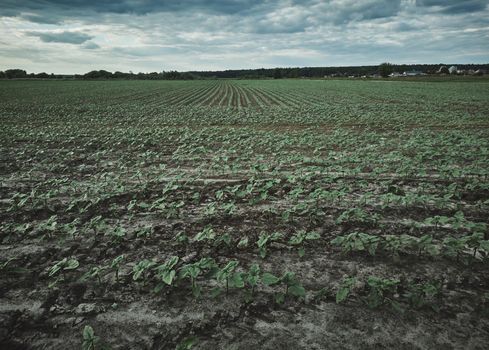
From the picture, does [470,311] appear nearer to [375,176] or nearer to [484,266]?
[484,266]

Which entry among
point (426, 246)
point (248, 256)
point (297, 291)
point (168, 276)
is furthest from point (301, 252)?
point (168, 276)

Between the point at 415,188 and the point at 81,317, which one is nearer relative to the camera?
the point at 81,317

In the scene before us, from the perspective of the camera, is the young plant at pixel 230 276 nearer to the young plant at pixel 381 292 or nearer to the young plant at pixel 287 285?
the young plant at pixel 287 285

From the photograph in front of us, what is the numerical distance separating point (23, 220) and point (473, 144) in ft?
40.9

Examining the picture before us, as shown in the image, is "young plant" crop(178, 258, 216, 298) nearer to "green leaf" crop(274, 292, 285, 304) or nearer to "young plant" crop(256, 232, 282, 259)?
"young plant" crop(256, 232, 282, 259)

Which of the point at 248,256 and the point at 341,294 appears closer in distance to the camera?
the point at 341,294

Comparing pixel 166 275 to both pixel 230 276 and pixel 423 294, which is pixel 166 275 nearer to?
pixel 230 276

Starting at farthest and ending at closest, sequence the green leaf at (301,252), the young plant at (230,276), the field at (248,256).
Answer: the green leaf at (301,252)
the young plant at (230,276)
the field at (248,256)

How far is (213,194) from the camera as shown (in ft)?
19.7

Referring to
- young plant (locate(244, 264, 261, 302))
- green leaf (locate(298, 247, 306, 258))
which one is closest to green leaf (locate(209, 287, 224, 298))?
young plant (locate(244, 264, 261, 302))

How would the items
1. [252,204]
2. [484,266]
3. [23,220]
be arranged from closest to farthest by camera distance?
[484,266] → [23,220] → [252,204]

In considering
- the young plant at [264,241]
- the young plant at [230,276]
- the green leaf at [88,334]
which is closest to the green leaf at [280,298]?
the young plant at [230,276]

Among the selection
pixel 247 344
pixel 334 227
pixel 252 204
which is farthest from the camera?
pixel 252 204

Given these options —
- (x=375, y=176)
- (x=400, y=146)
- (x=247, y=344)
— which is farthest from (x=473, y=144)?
(x=247, y=344)
